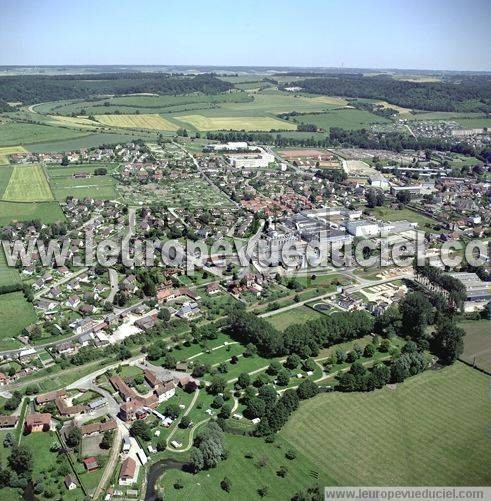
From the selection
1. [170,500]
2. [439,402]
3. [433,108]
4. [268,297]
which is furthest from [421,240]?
[433,108]

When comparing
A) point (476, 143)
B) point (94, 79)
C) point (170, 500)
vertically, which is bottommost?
point (170, 500)

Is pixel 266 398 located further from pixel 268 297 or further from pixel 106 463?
pixel 268 297

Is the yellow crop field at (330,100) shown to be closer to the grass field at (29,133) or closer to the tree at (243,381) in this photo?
the grass field at (29,133)

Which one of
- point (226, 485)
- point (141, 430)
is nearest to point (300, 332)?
point (141, 430)

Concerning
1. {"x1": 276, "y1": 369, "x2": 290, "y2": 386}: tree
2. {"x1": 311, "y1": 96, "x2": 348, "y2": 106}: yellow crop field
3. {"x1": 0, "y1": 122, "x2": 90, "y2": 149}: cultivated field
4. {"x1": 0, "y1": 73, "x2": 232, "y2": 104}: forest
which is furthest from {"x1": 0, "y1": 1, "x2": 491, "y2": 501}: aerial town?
{"x1": 0, "y1": 73, "x2": 232, "y2": 104}: forest

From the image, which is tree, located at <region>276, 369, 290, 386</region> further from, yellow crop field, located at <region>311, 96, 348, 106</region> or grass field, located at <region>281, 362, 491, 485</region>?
yellow crop field, located at <region>311, 96, 348, 106</region>

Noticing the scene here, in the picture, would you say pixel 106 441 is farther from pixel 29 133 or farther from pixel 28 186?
pixel 29 133
